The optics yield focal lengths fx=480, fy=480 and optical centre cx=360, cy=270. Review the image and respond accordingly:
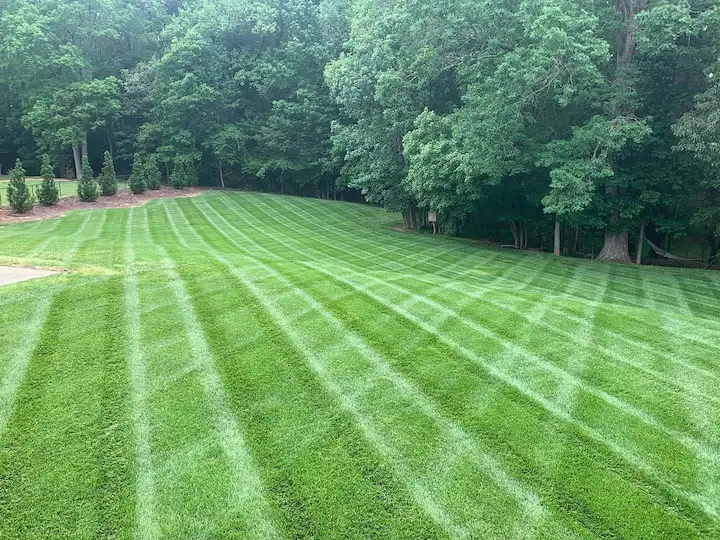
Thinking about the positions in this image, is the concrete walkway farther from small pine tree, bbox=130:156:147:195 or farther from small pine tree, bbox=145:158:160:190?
small pine tree, bbox=145:158:160:190

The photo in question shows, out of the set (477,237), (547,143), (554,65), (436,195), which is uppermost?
(554,65)

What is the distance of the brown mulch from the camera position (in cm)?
1928

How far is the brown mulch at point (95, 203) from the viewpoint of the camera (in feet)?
63.2

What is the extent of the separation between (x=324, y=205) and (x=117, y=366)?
2557 cm

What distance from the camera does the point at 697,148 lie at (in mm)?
12930

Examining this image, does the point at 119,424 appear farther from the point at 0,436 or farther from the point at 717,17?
the point at 717,17

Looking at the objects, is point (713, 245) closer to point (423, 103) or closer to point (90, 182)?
point (423, 103)

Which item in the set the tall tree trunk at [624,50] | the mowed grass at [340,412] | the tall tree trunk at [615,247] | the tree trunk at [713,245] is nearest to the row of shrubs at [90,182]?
the mowed grass at [340,412]

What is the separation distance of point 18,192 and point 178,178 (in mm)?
12052

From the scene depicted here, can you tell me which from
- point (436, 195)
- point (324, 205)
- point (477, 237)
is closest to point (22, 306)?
point (436, 195)

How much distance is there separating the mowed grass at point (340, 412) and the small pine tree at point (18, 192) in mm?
13978

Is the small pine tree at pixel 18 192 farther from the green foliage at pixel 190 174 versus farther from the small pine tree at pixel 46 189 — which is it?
the green foliage at pixel 190 174

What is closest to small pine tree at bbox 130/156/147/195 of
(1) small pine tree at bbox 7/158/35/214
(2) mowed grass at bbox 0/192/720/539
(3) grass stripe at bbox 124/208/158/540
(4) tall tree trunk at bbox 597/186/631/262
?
(1) small pine tree at bbox 7/158/35/214

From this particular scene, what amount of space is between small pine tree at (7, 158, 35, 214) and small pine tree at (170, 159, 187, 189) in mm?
11401
